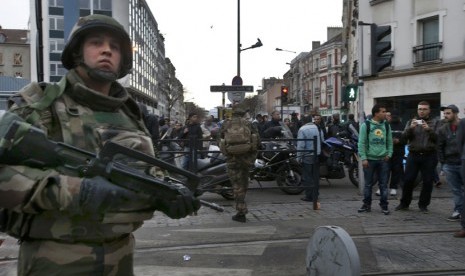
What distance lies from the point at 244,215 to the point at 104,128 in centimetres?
568

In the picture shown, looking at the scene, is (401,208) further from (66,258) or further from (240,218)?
(66,258)

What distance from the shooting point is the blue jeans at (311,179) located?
848cm

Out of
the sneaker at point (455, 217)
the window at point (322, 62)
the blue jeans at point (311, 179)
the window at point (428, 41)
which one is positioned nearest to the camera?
the sneaker at point (455, 217)

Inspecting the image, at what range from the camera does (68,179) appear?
1687 millimetres

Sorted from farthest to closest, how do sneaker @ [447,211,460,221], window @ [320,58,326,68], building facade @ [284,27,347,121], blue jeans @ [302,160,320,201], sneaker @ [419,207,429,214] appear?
1. window @ [320,58,326,68]
2. building facade @ [284,27,347,121]
3. blue jeans @ [302,160,320,201]
4. sneaker @ [419,207,429,214]
5. sneaker @ [447,211,460,221]

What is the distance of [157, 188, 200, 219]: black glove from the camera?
1.86 m

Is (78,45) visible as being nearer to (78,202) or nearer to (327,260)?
(78,202)

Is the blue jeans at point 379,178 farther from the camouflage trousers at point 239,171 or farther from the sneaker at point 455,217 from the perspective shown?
the camouflage trousers at point 239,171

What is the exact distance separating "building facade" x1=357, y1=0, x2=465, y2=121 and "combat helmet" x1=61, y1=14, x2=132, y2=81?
17688 mm

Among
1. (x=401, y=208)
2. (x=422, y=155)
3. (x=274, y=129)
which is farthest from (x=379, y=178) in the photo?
(x=274, y=129)

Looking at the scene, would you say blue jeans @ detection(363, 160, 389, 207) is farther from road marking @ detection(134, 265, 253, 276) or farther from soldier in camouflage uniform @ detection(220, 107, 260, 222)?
road marking @ detection(134, 265, 253, 276)

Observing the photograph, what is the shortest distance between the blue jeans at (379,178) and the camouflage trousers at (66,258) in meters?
6.75

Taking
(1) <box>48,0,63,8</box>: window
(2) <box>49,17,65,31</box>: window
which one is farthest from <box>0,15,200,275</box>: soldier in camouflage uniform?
(1) <box>48,0,63,8</box>: window

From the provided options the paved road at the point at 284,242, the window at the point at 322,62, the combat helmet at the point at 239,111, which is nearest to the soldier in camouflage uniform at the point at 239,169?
the combat helmet at the point at 239,111
